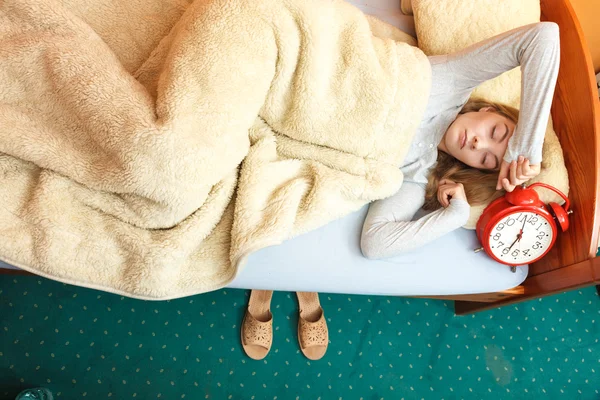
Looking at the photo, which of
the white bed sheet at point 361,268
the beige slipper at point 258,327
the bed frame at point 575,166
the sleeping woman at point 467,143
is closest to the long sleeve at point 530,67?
the sleeping woman at point 467,143

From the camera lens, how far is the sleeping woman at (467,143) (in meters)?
1.06

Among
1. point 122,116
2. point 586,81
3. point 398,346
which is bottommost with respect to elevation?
point 398,346

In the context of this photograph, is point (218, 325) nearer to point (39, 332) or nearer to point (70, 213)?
point (39, 332)

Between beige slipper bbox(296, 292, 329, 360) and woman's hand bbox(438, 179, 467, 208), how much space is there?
524mm

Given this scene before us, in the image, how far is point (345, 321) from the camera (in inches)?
58.8

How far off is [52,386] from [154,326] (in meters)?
0.31

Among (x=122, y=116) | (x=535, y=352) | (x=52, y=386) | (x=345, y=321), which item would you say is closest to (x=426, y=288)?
(x=345, y=321)

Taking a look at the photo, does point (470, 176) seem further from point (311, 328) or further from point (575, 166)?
point (311, 328)

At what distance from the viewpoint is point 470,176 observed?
1.20 metres

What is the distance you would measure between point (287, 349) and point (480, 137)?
839 mm

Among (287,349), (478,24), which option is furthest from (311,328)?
(478,24)

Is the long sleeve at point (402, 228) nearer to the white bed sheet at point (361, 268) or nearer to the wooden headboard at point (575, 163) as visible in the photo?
the white bed sheet at point (361, 268)

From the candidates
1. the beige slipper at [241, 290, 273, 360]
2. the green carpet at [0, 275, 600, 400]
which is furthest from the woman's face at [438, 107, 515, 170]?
the beige slipper at [241, 290, 273, 360]

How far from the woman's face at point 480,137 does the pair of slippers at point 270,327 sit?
0.63 meters
